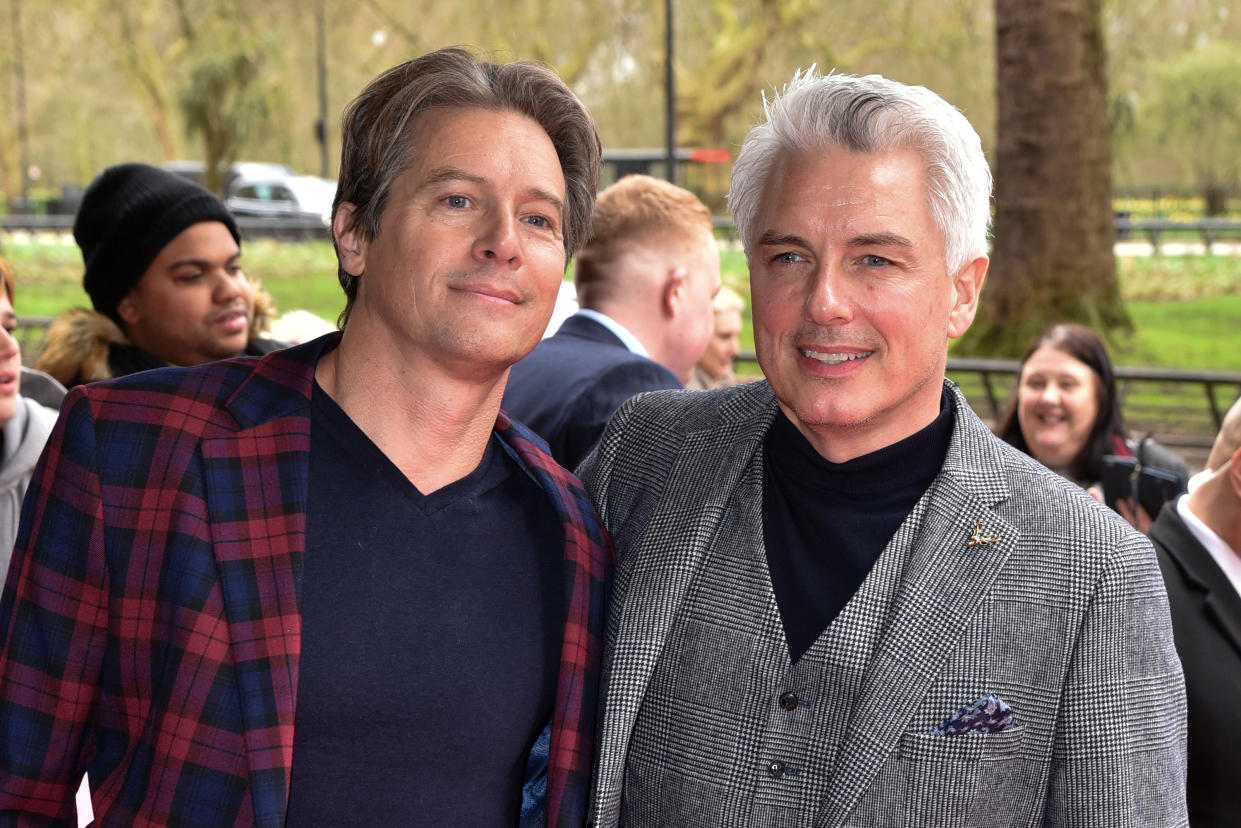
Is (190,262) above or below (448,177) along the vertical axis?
below

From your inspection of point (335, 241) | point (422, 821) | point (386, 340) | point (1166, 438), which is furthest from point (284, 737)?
point (1166, 438)

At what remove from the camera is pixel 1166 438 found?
8945mm

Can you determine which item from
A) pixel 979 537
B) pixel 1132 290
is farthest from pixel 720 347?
pixel 1132 290

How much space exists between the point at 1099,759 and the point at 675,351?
2413 millimetres

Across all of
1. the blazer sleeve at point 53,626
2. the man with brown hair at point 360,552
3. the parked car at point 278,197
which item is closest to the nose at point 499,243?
the man with brown hair at point 360,552

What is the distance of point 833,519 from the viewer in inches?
87.7

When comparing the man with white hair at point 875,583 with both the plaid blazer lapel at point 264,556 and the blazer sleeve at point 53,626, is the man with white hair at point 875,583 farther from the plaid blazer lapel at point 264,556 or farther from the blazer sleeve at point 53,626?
the blazer sleeve at point 53,626

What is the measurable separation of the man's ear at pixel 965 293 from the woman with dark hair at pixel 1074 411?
11.1 feet

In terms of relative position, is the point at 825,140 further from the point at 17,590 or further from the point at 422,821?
the point at 17,590

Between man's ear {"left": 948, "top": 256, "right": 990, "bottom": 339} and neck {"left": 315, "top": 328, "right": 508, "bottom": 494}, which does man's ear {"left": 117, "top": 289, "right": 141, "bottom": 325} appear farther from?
man's ear {"left": 948, "top": 256, "right": 990, "bottom": 339}

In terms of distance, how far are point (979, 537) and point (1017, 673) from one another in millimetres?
227

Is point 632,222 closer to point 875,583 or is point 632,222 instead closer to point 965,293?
point 965,293

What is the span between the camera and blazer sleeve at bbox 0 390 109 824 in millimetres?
2029

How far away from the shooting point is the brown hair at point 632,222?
412 cm
